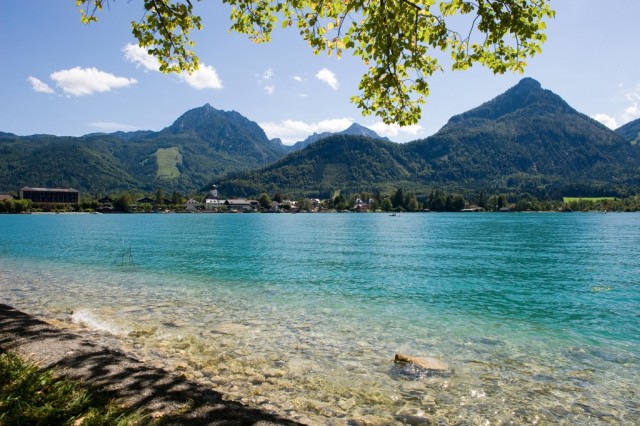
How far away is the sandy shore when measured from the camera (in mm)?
6227

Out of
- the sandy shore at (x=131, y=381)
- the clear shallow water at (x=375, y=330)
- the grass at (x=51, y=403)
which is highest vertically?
the grass at (x=51, y=403)

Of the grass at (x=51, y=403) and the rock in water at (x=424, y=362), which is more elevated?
the grass at (x=51, y=403)

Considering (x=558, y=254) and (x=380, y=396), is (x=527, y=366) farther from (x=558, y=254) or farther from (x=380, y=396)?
(x=558, y=254)

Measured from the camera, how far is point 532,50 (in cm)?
933

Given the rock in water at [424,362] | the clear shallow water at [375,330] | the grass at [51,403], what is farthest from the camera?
the rock in water at [424,362]

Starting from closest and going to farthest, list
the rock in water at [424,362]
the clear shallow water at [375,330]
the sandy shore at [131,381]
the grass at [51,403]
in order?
the grass at [51,403] → the sandy shore at [131,381] → the clear shallow water at [375,330] → the rock in water at [424,362]

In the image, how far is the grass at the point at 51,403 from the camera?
5.76m

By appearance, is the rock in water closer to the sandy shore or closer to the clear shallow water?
the clear shallow water

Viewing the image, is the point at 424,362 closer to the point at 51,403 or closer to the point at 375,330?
the point at 375,330

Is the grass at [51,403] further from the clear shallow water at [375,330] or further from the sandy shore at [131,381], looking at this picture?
the clear shallow water at [375,330]

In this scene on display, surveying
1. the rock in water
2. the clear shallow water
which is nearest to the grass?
the clear shallow water

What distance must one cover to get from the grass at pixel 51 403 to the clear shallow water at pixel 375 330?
3.49 m

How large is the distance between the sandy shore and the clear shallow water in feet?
6.70

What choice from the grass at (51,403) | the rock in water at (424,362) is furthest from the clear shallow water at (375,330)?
the grass at (51,403)
